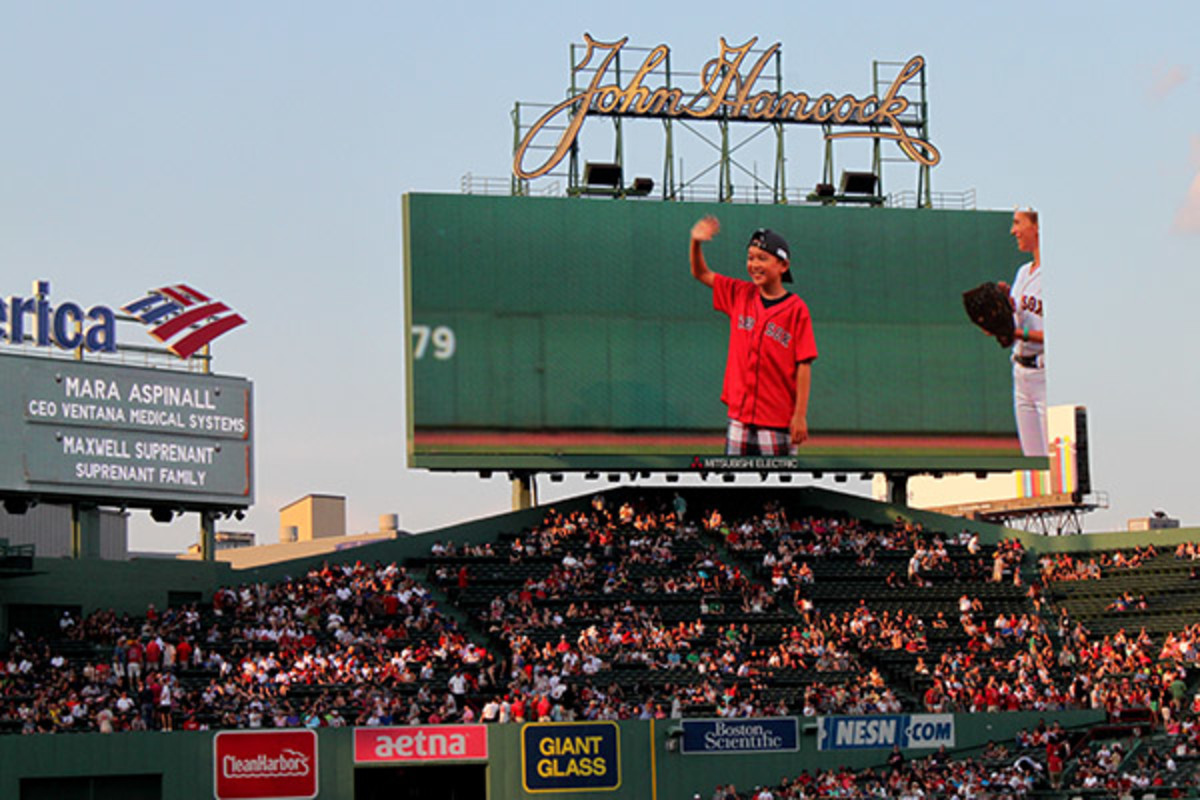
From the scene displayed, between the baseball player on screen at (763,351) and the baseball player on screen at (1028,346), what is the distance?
5721 millimetres

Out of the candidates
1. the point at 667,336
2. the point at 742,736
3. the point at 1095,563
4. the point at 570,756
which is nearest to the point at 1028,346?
the point at 1095,563

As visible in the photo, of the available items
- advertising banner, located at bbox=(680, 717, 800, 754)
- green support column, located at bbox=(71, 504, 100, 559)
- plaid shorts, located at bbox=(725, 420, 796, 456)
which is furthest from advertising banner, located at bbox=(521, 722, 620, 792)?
plaid shorts, located at bbox=(725, 420, 796, 456)

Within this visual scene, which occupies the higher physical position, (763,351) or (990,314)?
(990,314)

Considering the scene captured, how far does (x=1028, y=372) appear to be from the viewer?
53125 millimetres

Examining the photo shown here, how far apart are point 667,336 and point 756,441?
3393mm

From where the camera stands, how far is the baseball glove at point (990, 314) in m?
53.1

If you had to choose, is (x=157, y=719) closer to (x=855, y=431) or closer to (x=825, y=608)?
(x=825, y=608)

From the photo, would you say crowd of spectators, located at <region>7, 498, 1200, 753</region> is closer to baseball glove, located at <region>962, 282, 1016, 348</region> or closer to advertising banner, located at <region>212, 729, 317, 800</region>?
advertising banner, located at <region>212, 729, 317, 800</region>

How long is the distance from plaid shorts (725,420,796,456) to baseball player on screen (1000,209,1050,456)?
21.0 feet

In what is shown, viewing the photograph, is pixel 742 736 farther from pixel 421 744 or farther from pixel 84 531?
pixel 84 531

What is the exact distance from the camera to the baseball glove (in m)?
53.1

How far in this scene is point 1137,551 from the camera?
51.3 m

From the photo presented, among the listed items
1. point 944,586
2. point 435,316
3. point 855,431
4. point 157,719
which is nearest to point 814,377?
point 855,431

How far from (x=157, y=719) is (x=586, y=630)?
10077 mm
